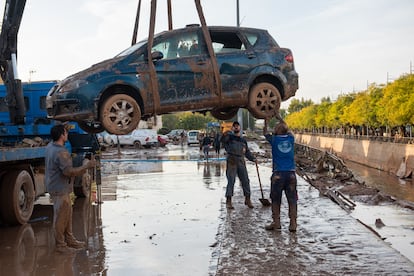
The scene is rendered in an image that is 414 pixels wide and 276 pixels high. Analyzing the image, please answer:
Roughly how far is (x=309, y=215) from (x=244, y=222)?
1.52 meters

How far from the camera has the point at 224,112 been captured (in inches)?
321

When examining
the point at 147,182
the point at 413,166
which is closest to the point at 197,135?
the point at 413,166

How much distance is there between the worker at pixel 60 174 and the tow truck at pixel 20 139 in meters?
1.99

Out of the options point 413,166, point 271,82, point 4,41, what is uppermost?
point 4,41

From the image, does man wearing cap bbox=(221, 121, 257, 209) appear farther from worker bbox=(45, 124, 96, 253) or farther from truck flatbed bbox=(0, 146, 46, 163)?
→ worker bbox=(45, 124, 96, 253)

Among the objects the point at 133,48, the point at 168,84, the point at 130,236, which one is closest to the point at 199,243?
the point at 130,236

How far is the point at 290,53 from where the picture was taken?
8.02 meters

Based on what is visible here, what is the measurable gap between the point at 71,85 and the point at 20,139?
506cm

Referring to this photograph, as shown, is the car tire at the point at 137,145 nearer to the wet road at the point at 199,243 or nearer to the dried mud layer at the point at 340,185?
the dried mud layer at the point at 340,185

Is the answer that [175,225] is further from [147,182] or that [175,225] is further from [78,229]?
[147,182]

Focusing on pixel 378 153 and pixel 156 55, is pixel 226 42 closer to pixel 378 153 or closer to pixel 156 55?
pixel 156 55

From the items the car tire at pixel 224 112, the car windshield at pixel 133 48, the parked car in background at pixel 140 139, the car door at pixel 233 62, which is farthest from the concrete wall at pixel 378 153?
the car windshield at pixel 133 48

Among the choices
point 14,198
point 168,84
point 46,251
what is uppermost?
point 168,84

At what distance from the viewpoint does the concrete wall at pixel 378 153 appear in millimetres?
34094
